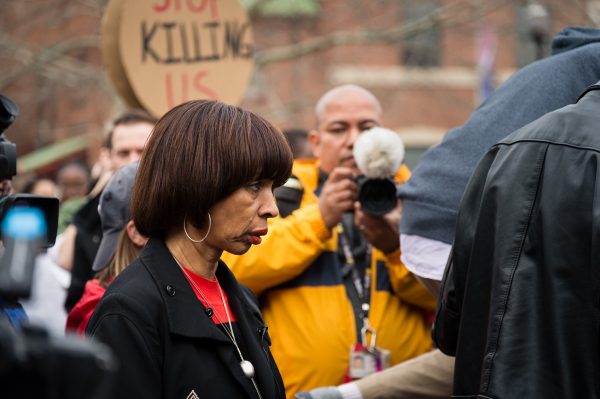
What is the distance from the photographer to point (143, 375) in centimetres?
218

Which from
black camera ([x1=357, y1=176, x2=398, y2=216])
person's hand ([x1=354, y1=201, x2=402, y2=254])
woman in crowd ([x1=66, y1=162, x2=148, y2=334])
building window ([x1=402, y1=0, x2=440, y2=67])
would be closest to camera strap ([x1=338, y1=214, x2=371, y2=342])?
person's hand ([x1=354, y1=201, x2=402, y2=254])

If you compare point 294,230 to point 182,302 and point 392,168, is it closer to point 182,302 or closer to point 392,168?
point 392,168

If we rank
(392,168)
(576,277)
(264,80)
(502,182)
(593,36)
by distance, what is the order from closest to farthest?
(576,277) → (502,182) → (593,36) → (392,168) → (264,80)

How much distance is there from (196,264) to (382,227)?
1328 mm

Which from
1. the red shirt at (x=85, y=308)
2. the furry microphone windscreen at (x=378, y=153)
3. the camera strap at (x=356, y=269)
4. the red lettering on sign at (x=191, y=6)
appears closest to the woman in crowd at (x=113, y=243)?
the red shirt at (x=85, y=308)

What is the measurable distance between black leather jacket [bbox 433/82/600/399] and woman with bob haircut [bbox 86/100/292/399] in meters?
0.59

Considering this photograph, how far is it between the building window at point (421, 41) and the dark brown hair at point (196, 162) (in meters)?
14.7

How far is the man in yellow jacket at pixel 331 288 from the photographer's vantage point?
3734 millimetres

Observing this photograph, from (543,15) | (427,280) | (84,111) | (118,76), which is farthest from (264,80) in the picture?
(427,280)

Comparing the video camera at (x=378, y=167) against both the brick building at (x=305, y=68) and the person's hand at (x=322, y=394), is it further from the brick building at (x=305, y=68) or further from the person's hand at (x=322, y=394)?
the brick building at (x=305, y=68)

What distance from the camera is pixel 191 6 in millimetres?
4883

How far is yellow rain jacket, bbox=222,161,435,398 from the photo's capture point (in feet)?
12.2

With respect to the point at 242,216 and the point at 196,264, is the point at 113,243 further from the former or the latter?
the point at 242,216

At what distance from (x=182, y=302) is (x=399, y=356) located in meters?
1.73
